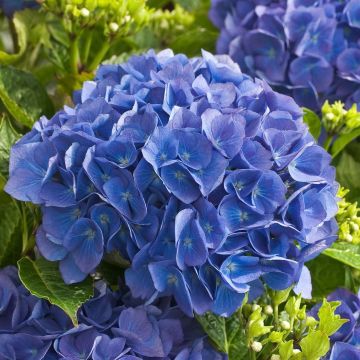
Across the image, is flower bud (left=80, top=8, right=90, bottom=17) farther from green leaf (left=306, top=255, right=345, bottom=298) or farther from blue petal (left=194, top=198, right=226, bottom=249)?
green leaf (left=306, top=255, right=345, bottom=298)

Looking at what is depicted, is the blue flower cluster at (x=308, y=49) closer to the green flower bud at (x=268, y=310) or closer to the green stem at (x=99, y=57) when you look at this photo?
the green stem at (x=99, y=57)

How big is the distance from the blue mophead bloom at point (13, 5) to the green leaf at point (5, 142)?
36 cm

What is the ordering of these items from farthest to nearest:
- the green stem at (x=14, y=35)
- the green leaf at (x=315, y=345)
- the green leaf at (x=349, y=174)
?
the green stem at (x=14, y=35) → the green leaf at (x=349, y=174) → the green leaf at (x=315, y=345)

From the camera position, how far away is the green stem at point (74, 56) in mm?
1217

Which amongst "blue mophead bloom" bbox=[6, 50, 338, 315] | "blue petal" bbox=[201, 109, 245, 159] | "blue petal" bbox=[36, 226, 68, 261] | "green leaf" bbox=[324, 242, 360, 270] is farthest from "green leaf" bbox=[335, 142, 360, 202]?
"blue petal" bbox=[36, 226, 68, 261]

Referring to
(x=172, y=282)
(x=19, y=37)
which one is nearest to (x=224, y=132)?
(x=172, y=282)

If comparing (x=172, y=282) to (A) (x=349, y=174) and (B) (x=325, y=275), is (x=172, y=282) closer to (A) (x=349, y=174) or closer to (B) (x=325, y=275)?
(B) (x=325, y=275)

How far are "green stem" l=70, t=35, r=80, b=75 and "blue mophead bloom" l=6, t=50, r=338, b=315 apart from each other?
275 millimetres

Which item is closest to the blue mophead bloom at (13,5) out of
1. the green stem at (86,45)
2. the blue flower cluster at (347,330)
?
the green stem at (86,45)

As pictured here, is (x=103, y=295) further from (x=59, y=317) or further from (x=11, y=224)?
(x=11, y=224)

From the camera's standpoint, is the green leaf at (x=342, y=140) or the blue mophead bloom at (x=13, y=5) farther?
the blue mophead bloom at (x=13, y=5)

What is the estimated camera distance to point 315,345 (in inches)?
34.1

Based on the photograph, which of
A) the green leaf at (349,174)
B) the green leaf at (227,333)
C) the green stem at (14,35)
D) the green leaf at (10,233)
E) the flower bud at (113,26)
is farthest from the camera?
the green stem at (14,35)

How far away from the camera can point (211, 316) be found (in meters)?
0.98
